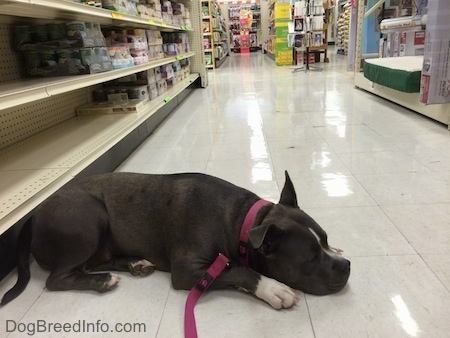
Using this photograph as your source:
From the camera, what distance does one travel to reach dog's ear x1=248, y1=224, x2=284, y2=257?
1.11 meters

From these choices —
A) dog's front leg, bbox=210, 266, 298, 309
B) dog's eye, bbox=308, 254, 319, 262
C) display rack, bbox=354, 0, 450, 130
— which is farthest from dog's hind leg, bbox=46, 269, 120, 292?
display rack, bbox=354, 0, 450, 130

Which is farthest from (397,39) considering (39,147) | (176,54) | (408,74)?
(39,147)

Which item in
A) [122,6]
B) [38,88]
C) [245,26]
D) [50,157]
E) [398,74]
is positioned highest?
[245,26]

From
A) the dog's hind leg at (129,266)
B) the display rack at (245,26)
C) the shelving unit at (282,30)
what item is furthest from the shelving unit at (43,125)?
the display rack at (245,26)

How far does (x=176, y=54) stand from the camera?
5270mm

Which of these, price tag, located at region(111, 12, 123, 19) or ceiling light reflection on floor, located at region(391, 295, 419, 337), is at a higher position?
price tag, located at region(111, 12, 123, 19)

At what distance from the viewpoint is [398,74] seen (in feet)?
12.5

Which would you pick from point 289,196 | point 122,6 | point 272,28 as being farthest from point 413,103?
point 272,28

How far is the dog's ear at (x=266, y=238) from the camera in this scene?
111 centimetres

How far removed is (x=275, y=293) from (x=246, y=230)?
24 cm

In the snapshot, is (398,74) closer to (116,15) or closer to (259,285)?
(116,15)

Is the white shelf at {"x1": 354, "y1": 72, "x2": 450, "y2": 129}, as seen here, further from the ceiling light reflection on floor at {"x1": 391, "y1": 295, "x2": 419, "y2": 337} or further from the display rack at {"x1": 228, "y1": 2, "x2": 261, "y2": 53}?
the display rack at {"x1": 228, "y1": 2, "x2": 261, "y2": 53}

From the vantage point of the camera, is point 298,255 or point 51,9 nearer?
point 298,255

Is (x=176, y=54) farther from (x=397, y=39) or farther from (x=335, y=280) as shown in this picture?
(x=335, y=280)
